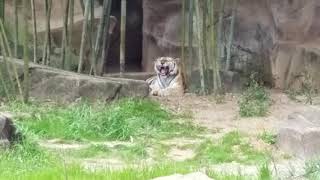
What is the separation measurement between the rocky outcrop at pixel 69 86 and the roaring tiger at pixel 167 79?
2241mm

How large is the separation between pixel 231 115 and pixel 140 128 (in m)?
1.67

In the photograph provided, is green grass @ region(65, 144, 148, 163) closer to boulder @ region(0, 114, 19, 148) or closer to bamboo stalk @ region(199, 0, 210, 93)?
boulder @ region(0, 114, 19, 148)

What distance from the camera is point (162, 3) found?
14.5m

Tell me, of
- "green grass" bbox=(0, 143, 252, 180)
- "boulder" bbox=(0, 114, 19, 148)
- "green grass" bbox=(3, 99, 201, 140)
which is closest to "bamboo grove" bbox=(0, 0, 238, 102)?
"green grass" bbox=(3, 99, 201, 140)

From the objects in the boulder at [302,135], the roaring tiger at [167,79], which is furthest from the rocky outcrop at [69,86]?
the boulder at [302,135]

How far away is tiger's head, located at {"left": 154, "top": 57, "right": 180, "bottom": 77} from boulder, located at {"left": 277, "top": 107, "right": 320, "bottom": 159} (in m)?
5.71

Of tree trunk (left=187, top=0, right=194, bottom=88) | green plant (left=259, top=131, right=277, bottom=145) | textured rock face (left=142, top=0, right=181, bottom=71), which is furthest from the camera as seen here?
→ textured rock face (left=142, top=0, right=181, bottom=71)

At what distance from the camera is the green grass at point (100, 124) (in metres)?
6.95

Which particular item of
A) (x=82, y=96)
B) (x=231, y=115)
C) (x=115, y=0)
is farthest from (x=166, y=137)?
(x=115, y=0)

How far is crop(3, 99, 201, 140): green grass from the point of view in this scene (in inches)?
273

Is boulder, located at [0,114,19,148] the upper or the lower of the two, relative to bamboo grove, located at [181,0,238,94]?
lower

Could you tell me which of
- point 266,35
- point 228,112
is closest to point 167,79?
point 266,35

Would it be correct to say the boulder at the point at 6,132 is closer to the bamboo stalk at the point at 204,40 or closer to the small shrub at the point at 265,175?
the small shrub at the point at 265,175

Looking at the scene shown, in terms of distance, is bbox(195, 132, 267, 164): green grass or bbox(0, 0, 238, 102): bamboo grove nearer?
bbox(195, 132, 267, 164): green grass
